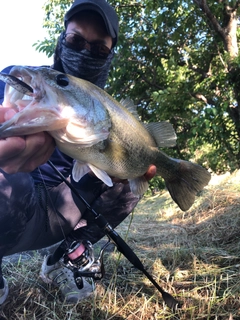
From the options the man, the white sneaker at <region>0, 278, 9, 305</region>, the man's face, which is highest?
the man's face

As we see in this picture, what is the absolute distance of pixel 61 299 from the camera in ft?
6.79

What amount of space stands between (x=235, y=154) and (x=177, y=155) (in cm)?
218

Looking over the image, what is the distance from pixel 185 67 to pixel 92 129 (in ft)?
22.0

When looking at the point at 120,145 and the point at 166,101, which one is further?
the point at 166,101

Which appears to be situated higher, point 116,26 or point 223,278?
point 116,26

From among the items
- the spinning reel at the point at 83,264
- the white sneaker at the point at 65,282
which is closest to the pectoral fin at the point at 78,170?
the spinning reel at the point at 83,264

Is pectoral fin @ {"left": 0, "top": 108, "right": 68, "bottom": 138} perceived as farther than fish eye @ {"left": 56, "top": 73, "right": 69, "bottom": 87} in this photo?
No

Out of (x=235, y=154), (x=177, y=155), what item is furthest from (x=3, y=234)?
(x=177, y=155)

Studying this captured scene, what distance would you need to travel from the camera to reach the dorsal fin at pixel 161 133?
2.04 metres

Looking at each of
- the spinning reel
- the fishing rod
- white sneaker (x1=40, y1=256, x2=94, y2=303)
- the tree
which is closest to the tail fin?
the fishing rod

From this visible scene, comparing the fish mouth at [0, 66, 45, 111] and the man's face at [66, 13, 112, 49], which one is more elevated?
the man's face at [66, 13, 112, 49]

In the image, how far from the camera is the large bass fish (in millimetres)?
1223

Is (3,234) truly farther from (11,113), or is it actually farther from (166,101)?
(166,101)

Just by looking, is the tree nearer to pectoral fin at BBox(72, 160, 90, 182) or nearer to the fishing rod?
the fishing rod
